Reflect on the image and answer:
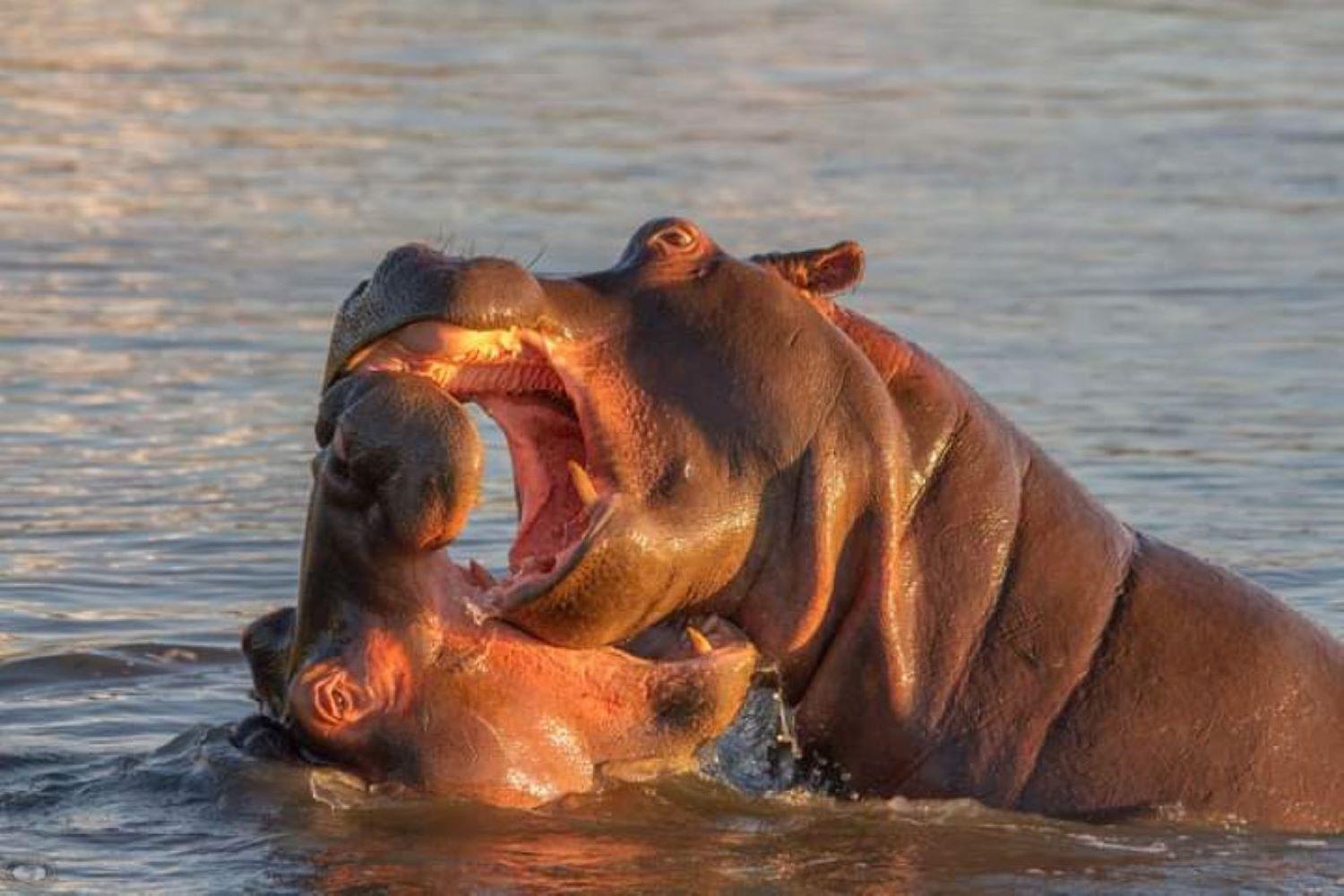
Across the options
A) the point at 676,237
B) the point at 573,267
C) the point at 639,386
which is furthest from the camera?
the point at 573,267

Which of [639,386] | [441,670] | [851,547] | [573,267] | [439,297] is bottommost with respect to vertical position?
[573,267]

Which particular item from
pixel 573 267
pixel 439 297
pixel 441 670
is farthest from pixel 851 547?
pixel 573 267

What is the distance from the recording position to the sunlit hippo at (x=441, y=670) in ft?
17.7

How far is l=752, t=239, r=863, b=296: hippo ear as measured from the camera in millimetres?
5719

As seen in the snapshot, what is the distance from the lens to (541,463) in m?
5.74

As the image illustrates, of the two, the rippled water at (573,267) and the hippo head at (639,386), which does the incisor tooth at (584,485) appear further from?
the rippled water at (573,267)

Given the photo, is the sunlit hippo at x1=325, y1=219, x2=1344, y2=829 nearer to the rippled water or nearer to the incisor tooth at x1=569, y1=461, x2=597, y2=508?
the incisor tooth at x1=569, y1=461, x2=597, y2=508

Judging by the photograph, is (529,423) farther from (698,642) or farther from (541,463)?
(698,642)

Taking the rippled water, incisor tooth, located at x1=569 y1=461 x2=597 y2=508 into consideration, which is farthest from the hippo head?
the rippled water

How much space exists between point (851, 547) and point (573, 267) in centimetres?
774

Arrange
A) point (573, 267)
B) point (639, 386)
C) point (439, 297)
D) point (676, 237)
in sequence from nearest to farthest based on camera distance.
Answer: point (439, 297) → point (639, 386) → point (676, 237) → point (573, 267)

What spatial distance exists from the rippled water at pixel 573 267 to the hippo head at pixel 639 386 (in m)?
0.56

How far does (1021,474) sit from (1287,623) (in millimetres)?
571

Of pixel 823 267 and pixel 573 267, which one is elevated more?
pixel 823 267
